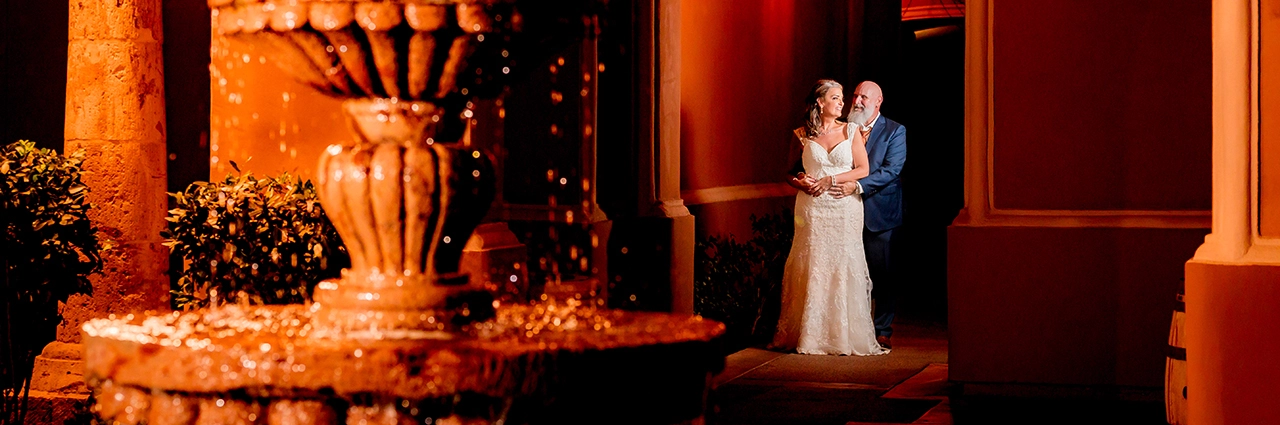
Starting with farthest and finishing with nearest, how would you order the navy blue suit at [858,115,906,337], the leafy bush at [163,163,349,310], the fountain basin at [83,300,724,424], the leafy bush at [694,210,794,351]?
the leafy bush at [694,210,794,351] < the navy blue suit at [858,115,906,337] < the leafy bush at [163,163,349,310] < the fountain basin at [83,300,724,424]

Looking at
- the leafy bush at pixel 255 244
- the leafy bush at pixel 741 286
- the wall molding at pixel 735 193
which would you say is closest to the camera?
the leafy bush at pixel 255 244

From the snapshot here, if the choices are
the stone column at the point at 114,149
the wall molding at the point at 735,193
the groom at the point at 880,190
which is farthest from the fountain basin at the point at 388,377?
the wall molding at the point at 735,193

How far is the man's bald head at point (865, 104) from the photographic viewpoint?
31.0ft

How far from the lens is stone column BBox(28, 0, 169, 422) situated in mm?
6789

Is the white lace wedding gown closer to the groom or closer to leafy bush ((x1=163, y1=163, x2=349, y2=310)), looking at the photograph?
the groom

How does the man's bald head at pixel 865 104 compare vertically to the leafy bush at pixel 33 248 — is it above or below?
above

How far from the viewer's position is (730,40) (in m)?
12.0

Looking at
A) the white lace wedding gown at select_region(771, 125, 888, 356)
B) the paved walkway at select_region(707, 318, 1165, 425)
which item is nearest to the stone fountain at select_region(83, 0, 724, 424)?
the paved walkway at select_region(707, 318, 1165, 425)

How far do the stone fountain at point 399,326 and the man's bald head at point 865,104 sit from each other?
662cm

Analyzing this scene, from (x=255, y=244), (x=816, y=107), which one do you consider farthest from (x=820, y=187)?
(x=255, y=244)

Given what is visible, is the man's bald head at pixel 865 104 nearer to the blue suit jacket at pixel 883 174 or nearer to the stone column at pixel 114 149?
the blue suit jacket at pixel 883 174

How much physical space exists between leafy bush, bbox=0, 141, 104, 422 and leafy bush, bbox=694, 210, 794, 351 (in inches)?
184

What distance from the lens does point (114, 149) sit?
6816mm

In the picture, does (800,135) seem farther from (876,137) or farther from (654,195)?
(654,195)
